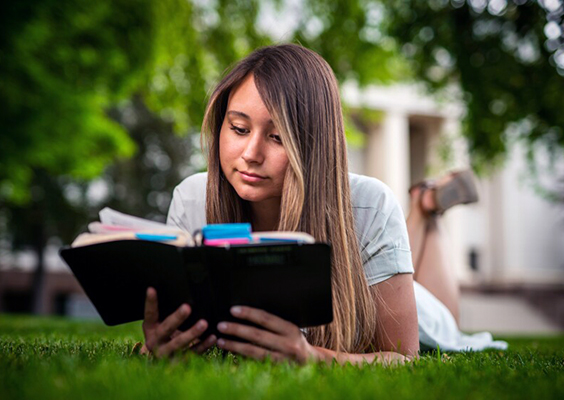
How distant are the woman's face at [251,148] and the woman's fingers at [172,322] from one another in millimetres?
739

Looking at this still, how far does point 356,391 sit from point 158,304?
84cm

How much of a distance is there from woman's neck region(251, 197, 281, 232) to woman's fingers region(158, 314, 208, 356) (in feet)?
3.28

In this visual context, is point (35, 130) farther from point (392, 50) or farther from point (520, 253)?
point (520, 253)

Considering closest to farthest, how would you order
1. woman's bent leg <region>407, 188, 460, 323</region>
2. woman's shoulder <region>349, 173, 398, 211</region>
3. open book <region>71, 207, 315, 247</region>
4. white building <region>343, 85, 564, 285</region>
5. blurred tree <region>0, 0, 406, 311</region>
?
open book <region>71, 207, 315, 247</region>, woman's shoulder <region>349, 173, 398, 211</region>, woman's bent leg <region>407, 188, 460, 323</region>, blurred tree <region>0, 0, 406, 311</region>, white building <region>343, 85, 564, 285</region>

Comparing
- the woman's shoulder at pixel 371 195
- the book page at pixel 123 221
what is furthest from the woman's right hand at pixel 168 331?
the woman's shoulder at pixel 371 195

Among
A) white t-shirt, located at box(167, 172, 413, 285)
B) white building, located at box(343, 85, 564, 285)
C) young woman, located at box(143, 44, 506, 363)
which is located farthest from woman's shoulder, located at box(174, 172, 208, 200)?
white building, located at box(343, 85, 564, 285)

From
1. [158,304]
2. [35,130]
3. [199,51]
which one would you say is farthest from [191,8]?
[158,304]

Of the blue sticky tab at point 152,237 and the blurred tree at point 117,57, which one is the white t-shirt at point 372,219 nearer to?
the blue sticky tab at point 152,237

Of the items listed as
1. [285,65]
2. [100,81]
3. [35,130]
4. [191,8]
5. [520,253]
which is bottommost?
[520,253]

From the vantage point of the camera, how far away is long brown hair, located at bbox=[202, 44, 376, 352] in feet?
8.69

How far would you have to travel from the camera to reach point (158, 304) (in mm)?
2277

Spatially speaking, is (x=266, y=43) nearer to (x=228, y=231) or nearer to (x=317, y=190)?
(x=317, y=190)

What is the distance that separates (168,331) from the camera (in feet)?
7.47

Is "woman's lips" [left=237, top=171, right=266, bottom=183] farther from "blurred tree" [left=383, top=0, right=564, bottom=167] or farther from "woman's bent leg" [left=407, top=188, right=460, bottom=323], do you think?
"blurred tree" [left=383, top=0, right=564, bottom=167]
